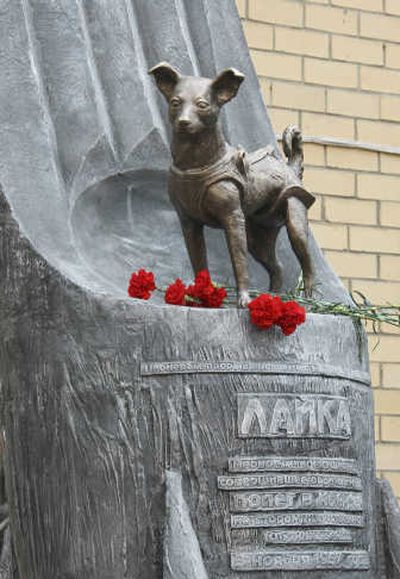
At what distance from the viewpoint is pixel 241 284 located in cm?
480

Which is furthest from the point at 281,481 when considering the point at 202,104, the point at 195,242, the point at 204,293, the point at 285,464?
the point at 202,104

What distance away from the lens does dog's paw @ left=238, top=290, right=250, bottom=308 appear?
4.76m

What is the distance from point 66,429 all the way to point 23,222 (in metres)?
0.60

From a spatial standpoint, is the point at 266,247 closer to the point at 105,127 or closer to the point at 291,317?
the point at 291,317

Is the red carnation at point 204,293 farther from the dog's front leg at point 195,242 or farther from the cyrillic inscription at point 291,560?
the cyrillic inscription at point 291,560

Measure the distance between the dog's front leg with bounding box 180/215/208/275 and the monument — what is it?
22cm

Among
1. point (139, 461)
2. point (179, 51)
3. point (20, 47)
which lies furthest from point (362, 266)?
point (139, 461)

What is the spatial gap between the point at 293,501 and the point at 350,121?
391 cm

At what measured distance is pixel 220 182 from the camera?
15.7 feet

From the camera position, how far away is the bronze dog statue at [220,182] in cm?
473

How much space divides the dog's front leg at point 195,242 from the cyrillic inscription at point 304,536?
787mm

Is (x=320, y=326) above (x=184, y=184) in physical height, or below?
below

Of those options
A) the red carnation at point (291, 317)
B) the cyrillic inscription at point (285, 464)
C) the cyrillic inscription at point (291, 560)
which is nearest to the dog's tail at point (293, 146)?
the red carnation at point (291, 317)

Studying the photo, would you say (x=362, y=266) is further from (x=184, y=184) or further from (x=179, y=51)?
(x=184, y=184)
